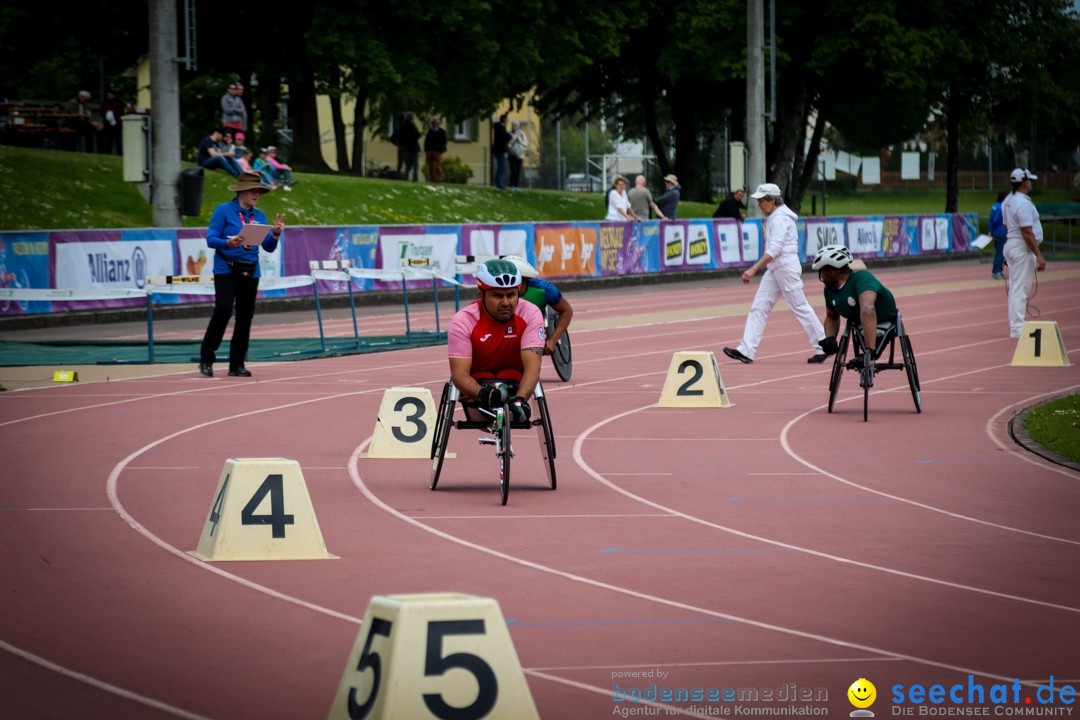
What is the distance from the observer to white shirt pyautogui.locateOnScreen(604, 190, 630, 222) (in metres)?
38.8

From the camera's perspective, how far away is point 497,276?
11430 millimetres

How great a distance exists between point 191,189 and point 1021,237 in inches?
558

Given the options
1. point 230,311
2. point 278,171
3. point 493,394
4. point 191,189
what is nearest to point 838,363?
point 493,394

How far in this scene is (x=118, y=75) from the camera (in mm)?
63219

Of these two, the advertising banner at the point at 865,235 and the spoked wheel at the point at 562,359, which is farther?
the advertising banner at the point at 865,235

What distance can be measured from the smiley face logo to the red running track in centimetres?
4

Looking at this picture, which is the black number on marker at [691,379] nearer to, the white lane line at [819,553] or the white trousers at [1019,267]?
the white lane line at [819,553]

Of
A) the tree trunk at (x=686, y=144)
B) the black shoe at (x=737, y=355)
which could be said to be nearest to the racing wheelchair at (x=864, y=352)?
the black shoe at (x=737, y=355)

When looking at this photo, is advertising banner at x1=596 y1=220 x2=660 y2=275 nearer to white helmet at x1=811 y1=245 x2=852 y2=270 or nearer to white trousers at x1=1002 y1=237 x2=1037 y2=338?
white trousers at x1=1002 y1=237 x2=1037 y2=338

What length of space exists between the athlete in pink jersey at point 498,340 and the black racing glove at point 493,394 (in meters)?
0.05

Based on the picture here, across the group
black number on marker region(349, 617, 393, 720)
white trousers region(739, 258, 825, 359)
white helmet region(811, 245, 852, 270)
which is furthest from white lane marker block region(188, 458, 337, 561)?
white trousers region(739, 258, 825, 359)

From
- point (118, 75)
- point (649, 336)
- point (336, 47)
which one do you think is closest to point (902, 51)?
point (336, 47)

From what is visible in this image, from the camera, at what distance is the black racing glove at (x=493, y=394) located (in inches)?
442

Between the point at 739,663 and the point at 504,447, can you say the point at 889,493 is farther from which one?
the point at 739,663
